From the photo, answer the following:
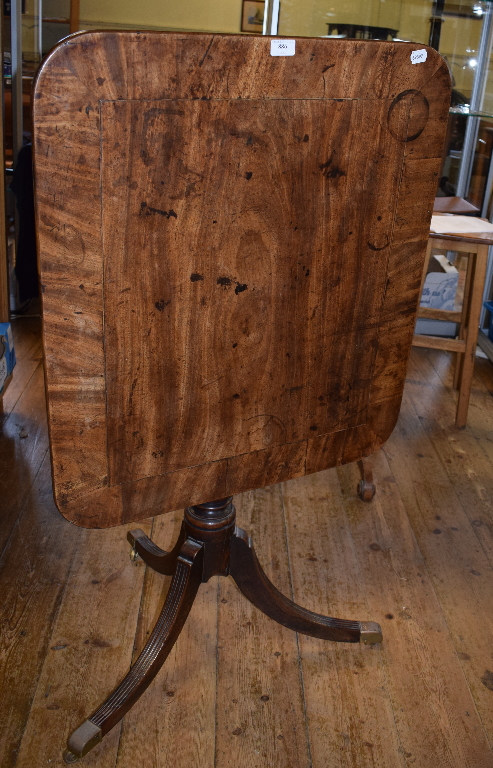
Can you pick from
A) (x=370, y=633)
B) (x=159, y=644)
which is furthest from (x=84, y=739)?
(x=370, y=633)

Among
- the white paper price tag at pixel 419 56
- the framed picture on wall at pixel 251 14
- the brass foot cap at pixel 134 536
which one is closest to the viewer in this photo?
the white paper price tag at pixel 419 56

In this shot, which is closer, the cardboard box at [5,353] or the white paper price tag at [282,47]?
the white paper price tag at [282,47]

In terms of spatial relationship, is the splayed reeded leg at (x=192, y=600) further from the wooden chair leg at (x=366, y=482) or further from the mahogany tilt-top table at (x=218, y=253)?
the wooden chair leg at (x=366, y=482)

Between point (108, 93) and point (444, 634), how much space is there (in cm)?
125

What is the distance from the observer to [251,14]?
555 cm

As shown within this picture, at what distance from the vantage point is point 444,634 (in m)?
1.57

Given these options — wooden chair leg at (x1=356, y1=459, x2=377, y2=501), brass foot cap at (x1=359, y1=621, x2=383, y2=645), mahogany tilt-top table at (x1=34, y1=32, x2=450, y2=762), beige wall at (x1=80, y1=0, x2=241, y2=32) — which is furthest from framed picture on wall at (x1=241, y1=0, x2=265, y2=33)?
brass foot cap at (x1=359, y1=621, x2=383, y2=645)

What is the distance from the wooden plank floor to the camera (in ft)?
4.25

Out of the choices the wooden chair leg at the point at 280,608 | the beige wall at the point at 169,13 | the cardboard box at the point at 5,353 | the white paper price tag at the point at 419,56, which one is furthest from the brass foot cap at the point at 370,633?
the beige wall at the point at 169,13

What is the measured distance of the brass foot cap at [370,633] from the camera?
1512mm

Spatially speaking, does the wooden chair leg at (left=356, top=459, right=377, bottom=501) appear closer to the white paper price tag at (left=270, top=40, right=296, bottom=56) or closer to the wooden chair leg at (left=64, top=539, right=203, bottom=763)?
the wooden chair leg at (left=64, top=539, right=203, bottom=763)

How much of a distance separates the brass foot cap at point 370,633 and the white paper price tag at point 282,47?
109 centimetres

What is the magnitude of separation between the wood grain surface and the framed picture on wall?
5.01m

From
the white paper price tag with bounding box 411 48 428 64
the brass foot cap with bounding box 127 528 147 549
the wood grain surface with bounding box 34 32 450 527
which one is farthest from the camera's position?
the brass foot cap with bounding box 127 528 147 549
